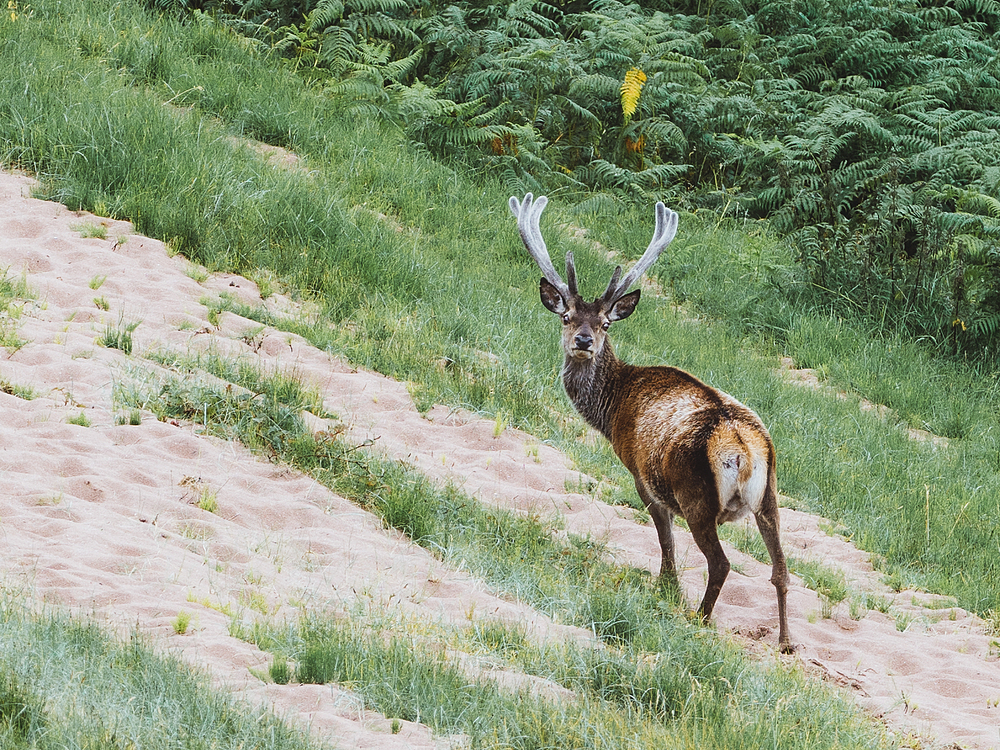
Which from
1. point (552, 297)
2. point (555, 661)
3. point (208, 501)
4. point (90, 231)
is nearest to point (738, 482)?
point (555, 661)

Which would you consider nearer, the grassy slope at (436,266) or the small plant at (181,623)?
the small plant at (181,623)

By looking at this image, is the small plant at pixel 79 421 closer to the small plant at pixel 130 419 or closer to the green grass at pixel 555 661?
the small plant at pixel 130 419

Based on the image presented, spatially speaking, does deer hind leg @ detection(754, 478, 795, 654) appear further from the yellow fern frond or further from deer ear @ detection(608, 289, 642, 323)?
the yellow fern frond

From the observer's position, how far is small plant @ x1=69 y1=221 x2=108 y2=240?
955cm

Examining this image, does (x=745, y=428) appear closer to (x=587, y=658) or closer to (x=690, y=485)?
(x=690, y=485)

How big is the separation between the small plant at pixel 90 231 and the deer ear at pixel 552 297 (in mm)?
4077

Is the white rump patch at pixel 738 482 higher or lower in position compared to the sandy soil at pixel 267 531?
higher

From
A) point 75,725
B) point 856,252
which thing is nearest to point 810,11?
point 856,252

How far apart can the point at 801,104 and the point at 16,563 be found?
1400 centimetres

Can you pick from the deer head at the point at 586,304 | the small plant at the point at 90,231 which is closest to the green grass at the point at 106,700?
the deer head at the point at 586,304

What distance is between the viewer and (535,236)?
8.27m

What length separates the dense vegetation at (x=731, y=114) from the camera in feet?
42.0

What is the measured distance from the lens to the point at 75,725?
140 inches

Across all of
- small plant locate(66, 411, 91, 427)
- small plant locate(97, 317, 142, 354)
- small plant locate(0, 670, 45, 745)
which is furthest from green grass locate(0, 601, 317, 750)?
small plant locate(97, 317, 142, 354)
